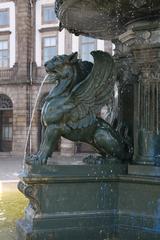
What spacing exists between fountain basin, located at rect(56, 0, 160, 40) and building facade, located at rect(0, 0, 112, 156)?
2002 cm

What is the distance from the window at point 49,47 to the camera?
26406mm

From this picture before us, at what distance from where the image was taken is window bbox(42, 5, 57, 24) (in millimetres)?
26703

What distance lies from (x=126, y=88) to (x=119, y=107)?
23 centimetres

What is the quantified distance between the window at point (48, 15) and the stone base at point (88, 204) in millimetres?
23245

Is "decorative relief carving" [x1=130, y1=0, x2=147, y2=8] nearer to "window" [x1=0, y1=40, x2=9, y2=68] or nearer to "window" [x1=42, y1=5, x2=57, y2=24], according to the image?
"window" [x1=42, y1=5, x2=57, y2=24]

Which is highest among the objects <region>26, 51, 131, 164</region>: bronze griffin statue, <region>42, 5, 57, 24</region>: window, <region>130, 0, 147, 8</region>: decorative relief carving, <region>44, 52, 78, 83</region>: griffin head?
→ <region>42, 5, 57, 24</region>: window

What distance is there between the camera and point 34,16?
27156mm

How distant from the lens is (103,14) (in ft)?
16.2

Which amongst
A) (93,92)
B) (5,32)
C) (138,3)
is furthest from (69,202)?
(5,32)

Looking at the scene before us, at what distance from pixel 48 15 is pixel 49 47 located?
187 centimetres

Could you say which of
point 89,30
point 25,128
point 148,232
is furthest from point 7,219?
point 25,128

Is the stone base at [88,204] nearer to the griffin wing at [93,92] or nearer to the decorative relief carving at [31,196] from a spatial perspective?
the decorative relief carving at [31,196]

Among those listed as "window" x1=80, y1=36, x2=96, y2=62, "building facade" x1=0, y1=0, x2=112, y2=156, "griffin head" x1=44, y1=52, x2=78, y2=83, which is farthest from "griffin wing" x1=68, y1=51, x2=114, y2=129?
"building facade" x1=0, y1=0, x2=112, y2=156

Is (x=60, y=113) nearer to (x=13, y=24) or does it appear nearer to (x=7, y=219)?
(x=7, y=219)
